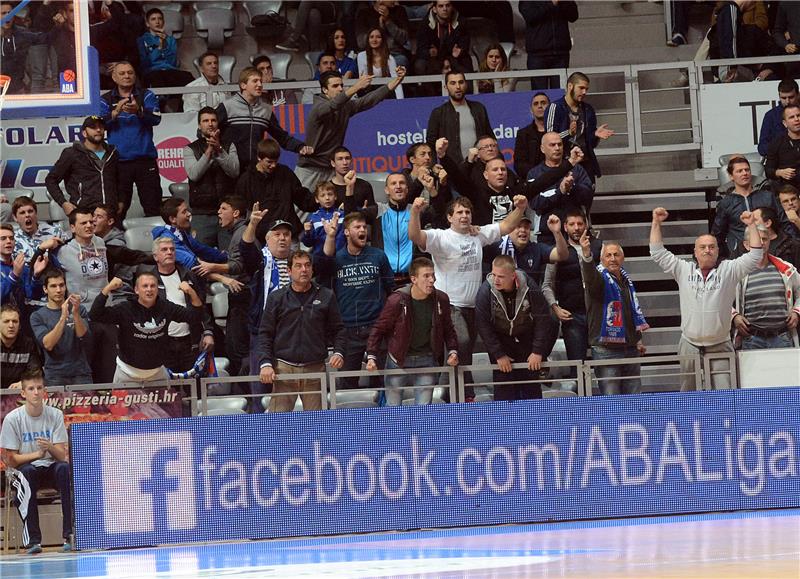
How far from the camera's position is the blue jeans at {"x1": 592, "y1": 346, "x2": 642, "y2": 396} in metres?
13.8

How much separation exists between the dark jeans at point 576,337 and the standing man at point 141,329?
403 centimetres

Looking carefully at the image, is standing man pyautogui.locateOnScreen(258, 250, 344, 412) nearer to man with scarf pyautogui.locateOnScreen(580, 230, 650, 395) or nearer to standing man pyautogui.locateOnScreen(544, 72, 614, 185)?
man with scarf pyautogui.locateOnScreen(580, 230, 650, 395)

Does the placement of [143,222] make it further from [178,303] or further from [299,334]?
[299,334]

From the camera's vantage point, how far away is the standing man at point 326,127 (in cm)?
1767

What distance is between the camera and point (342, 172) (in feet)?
53.1

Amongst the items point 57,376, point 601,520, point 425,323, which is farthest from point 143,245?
point 601,520

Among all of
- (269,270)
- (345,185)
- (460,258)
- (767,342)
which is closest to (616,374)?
(767,342)

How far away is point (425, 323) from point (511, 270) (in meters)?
0.99

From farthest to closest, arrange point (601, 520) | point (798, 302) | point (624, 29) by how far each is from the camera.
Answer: point (624, 29)
point (798, 302)
point (601, 520)

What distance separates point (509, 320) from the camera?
1366cm

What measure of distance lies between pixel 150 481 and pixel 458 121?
287 inches

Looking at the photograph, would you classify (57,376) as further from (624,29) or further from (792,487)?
(624,29)

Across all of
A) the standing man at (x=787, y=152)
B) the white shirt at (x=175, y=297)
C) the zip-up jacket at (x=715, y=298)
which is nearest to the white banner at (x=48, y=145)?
the white shirt at (x=175, y=297)

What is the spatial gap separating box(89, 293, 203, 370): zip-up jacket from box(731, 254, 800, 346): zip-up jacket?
222 inches
